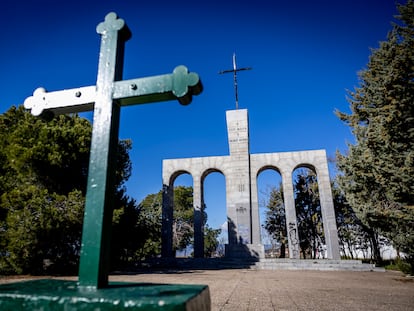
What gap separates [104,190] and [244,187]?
54.1ft

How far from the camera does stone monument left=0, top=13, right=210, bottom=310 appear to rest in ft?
3.25

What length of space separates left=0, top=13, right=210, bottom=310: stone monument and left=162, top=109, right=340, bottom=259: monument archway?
51.3 feet

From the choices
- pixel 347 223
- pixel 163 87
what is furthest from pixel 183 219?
pixel 163 87

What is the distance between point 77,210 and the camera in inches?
366

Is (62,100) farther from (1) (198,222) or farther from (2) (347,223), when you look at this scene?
(2) (347,223)

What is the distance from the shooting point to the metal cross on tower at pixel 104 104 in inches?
53.6

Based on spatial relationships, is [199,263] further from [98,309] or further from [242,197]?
[98,309]

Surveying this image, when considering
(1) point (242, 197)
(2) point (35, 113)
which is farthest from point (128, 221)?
(2) point (35, 113)

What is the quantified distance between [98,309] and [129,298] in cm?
14

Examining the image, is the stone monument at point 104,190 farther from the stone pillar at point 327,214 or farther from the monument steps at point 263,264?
the stone pillar at point 327,214

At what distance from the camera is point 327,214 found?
16.2 meters

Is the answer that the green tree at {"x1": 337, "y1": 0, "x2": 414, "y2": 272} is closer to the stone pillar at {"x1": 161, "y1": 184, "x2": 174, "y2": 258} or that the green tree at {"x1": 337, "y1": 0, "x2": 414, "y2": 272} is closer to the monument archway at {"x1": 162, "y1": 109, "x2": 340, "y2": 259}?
the monument archway at {"x1": 162, "y1": 109, "x2": 340, "y2": 259}

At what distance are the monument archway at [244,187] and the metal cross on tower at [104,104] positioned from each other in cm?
1564

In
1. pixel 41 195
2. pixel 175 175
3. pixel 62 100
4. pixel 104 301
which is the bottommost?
pixel 104 301
